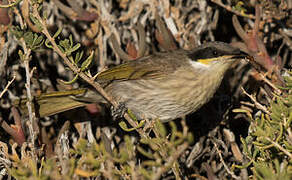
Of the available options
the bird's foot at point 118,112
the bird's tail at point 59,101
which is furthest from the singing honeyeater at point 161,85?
the bird's foot at point 118,112

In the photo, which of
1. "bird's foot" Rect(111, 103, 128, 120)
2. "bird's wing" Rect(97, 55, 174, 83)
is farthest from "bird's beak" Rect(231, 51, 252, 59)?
"bird's foot" Rect(111, 103, 128, 120)

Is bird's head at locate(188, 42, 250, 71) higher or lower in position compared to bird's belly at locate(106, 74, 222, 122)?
higher

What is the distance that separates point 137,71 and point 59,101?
67 cm

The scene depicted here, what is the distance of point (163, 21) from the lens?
3432 mm

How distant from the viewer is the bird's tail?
3.04 metres

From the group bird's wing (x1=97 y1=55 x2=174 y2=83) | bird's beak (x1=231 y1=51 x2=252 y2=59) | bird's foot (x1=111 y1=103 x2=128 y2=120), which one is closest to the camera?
bird's beak (x1=231 y1=51 x2=252 y2=59)

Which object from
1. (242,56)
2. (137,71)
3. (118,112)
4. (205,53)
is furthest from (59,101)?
(242,56)

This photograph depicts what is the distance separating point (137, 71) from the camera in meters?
3.14

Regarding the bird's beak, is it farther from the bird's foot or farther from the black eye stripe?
the bird's foot

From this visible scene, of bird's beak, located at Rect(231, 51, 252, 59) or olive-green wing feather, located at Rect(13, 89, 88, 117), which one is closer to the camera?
bird's beak, located at Rect(231, 51, 252, 59)

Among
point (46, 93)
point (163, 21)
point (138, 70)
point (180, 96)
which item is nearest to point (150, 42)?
point (163, 21)

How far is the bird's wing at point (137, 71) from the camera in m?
3.13

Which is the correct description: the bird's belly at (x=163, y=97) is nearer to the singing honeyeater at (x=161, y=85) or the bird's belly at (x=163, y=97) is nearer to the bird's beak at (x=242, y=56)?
the singing honeyeater at (x=161, y=85)

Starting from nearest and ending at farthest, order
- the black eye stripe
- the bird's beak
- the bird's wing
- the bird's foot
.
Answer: the bird's beak
the black eye stripe
the bird's foot
the bird's wing
